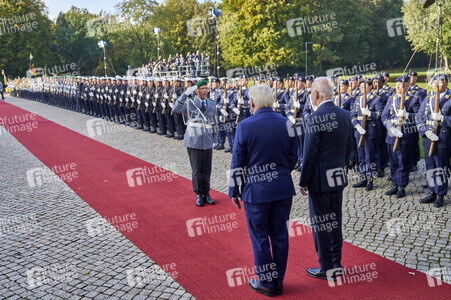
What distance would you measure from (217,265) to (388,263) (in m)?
2.20

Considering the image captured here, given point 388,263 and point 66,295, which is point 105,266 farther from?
point 388,263

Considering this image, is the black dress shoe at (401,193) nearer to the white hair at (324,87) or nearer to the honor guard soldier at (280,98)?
the white hair at (324,87)

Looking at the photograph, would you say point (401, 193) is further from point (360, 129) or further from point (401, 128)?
point (360, 129)

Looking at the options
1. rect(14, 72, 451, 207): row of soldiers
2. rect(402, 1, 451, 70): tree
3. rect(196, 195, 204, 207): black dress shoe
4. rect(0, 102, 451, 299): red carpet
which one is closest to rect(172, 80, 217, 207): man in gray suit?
rect(196, 195, 204, 207): black dress shoe

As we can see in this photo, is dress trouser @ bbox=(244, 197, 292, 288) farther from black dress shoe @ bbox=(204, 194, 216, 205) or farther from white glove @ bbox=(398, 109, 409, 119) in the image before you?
white glove @ bbox=(398, 109, 409, 119)

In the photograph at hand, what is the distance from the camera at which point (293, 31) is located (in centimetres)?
4169

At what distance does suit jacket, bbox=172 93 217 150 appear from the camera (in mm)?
7492

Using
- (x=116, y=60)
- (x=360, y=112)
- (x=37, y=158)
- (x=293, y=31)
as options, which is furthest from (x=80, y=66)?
(x=360, y=112)

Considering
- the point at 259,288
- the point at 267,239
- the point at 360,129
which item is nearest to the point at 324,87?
the point at 267,239

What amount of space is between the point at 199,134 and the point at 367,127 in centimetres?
381

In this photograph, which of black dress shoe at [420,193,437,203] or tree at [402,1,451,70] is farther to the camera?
tree at [402,1,451,70]

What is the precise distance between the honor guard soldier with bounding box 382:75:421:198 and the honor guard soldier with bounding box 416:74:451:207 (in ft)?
1.34

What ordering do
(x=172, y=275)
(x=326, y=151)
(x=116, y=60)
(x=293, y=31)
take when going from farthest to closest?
(x=116, y=60)
(x=293, y=31)
(x=172, y=275)
(x=326, y=151)

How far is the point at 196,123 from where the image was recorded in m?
7.59
